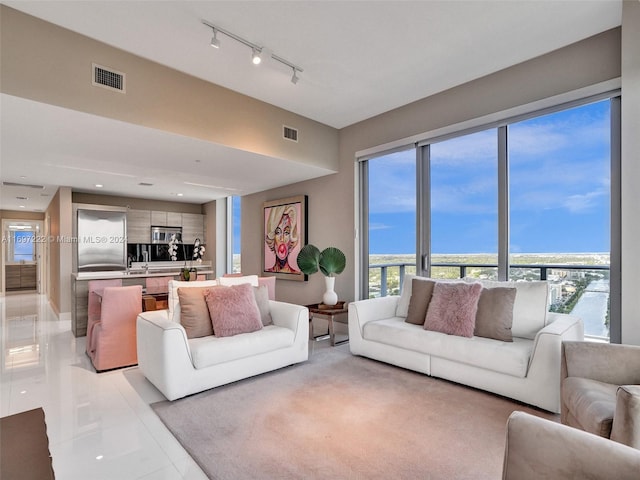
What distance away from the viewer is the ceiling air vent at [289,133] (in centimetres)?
441

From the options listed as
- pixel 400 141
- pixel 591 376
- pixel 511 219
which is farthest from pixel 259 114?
pixel 591 376

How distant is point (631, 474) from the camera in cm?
89

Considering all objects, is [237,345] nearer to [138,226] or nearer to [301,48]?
[301,48]

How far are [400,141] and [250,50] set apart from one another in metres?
2.18

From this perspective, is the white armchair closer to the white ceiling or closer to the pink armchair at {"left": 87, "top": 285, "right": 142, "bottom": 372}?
the white ceiling

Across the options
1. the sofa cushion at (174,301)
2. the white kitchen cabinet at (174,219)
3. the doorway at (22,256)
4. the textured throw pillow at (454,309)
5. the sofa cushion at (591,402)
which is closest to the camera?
the sofa cushion at (591,402)

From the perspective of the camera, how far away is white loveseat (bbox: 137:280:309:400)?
2.67 metres

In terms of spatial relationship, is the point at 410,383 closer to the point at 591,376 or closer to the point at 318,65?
the point at 591,376

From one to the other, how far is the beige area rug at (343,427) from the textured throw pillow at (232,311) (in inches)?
18.9

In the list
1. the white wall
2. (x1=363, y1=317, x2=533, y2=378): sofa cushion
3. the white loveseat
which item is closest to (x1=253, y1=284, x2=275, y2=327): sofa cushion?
the white loveseat

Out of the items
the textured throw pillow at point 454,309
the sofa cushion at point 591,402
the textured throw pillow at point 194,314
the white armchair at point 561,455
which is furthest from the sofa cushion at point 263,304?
the white armchair at point 561,455

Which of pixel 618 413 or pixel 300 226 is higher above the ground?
pixel 300 226

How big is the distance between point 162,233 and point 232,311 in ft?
18.3

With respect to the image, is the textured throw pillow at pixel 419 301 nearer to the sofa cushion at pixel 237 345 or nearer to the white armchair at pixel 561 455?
the sofa cushion at pixel 237 345
